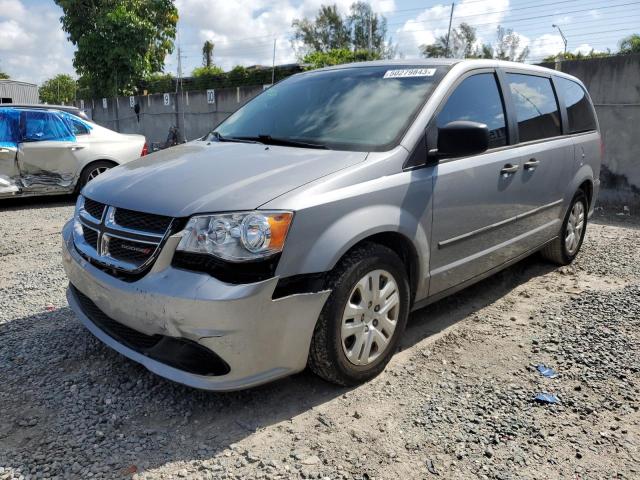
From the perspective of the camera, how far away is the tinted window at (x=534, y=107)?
13.5 ft

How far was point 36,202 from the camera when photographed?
29.4 feet

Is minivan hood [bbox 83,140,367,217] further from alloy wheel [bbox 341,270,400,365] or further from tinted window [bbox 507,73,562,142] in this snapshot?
tinted window [bbox 507,73,562,142]

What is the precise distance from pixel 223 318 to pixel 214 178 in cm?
77

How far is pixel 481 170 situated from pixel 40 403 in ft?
9.58

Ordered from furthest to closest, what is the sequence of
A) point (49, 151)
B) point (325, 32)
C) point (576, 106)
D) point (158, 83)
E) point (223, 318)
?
1. point (325, 32)
2. point (158, 83)
3. point (49, 151)
4. point (576, 106)
5. point (223, 318)

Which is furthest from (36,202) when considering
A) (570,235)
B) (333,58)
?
(333,58)

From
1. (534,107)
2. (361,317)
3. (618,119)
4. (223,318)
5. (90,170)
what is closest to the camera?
(223,318)

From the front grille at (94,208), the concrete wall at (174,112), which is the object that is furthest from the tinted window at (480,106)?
the concrete wall at (174,112)

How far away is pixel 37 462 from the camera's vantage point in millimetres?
2373

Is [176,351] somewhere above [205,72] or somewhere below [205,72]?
below

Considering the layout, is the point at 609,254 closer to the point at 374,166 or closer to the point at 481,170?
the point at 481,170

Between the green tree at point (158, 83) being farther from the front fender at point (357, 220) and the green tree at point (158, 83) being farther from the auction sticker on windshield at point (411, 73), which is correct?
the front fender at point (357, 220)

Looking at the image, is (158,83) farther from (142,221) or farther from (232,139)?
(142,221)

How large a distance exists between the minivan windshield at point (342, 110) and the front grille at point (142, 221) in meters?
1.04
